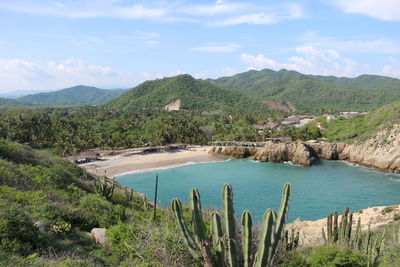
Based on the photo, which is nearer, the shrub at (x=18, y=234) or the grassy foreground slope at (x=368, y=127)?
the shrub at (x=18, y=234)

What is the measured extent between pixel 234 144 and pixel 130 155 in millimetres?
22885

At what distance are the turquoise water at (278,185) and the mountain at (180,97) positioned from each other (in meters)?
90.4

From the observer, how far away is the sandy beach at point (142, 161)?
1786 inches

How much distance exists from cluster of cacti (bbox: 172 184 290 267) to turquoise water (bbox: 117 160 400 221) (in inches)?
746

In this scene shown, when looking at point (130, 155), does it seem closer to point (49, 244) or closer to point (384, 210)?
point (384, 210)

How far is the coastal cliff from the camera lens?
45.1 m

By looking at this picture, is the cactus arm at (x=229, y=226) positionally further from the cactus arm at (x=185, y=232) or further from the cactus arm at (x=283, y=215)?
the cactus arm at (x=283, y=215)

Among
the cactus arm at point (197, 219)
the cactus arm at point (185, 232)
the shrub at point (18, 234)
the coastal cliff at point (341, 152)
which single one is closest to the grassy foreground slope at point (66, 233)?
the shrub at point (18, 234)

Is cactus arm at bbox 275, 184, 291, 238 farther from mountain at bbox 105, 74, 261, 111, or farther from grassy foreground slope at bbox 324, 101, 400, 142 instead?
mountain at bbox 105, 74, 261, 111

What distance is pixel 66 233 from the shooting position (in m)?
10.5

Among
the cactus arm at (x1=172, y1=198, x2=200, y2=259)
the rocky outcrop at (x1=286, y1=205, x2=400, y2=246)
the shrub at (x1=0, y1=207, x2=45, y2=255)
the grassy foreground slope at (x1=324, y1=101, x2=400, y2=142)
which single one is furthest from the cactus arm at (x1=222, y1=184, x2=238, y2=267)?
the grassy foreground slope at (x1=324, y1=101, x2=400, y2=142)

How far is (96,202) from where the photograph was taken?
1466 cm

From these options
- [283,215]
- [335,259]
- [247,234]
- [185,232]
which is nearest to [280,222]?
[283,215]

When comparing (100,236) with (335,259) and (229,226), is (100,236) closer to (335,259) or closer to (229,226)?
(229,226)
